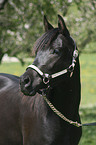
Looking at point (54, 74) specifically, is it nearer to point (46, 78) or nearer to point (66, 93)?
point (46, 78)

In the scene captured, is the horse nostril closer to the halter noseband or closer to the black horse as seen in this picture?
the black horse

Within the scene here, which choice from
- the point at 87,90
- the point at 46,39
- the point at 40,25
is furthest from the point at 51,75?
the point at 87,90

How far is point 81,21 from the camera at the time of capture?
12.9 m

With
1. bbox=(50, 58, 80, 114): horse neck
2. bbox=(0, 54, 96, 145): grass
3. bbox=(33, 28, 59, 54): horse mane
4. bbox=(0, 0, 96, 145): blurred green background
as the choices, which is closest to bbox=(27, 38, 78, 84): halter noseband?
bbox=(50, 58, 80, 114): horse neck

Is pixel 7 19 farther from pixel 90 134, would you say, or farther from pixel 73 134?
pixel 73 134

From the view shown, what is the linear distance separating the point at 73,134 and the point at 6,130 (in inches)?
41.2

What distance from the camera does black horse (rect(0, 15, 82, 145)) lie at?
299cm

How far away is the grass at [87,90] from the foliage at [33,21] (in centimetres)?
124

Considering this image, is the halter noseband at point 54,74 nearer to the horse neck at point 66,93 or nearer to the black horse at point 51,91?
the black horse at point 51,91

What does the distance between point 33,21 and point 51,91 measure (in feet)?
26.3

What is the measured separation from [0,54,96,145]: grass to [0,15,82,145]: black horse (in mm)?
3503

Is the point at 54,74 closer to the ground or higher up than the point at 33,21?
closer to the ground

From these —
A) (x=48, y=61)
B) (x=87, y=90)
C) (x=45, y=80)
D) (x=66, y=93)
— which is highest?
(x=87, y=90)

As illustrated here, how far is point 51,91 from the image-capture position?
126 inches
